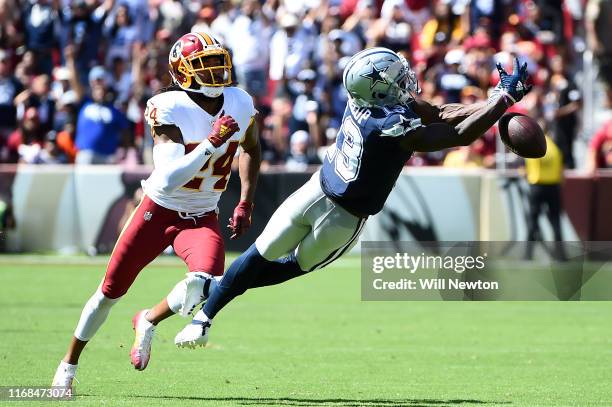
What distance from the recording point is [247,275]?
711 cm

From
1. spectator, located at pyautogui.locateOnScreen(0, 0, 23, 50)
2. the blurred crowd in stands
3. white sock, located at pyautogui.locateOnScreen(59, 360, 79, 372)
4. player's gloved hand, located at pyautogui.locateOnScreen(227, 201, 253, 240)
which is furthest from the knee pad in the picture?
spectator, located at pyautogui.locateOnScreen(0, 0, 23, 50)

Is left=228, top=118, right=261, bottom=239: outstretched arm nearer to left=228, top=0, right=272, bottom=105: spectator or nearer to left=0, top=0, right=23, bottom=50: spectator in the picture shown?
left=228, top=0, right=272, bottom=105: spectator

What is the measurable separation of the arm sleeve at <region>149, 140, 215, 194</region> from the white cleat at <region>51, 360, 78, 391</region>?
45.3 inches

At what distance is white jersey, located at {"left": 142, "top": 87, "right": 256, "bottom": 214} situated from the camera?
7.19 m

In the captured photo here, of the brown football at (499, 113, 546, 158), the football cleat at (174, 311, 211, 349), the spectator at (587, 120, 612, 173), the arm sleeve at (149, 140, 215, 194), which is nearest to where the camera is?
the brown football at (499, 113, 546, 158)

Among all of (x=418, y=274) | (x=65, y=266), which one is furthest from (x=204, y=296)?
(x=65, y=266)

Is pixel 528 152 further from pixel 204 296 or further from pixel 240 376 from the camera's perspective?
pixel 240 376

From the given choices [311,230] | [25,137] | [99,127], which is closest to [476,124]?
[311,230]

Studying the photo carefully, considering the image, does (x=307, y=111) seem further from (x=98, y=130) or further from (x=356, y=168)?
(x=356, y=168)

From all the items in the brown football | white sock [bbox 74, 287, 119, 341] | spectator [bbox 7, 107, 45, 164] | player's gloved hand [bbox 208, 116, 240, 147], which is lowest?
spectator [bbox 7, 107, 45, 164]

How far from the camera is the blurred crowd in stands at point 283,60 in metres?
16.0

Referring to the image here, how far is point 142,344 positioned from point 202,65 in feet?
5.45

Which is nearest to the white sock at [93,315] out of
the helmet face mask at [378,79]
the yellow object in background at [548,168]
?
the helmet face mask at [378,79]

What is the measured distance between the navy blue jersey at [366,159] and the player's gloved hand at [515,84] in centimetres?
51
